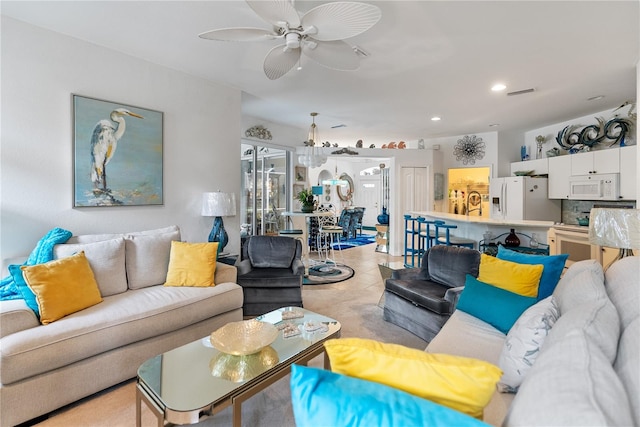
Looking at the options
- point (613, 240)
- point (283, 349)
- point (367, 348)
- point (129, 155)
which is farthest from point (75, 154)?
point (613, 240)

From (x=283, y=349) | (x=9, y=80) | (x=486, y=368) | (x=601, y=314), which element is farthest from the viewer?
(x=9, y=80)

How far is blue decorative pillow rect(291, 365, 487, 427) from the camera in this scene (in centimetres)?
67

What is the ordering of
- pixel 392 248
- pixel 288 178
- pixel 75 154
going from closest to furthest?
pixel 75 154
pixel 288 178
pixel 392 248

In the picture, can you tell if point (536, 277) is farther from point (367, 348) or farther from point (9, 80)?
point (9, 80)

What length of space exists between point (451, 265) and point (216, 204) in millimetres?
2615

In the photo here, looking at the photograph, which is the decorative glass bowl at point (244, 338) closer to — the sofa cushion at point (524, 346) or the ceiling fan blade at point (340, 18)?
the sofa cushion at point (524, 346)

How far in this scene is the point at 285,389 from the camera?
6.74 feet

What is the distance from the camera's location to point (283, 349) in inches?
72.6

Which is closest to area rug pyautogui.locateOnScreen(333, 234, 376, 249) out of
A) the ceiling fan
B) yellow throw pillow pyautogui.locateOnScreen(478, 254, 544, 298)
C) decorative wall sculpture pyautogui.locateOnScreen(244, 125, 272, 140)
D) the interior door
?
the interior door

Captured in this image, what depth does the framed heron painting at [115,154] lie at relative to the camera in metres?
2.77

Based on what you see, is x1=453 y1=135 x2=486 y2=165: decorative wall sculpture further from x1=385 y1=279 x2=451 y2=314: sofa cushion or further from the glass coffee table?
the glass coffee table

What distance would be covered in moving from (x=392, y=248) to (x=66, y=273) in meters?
5.88

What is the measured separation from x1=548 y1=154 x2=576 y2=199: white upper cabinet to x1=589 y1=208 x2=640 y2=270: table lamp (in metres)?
3.94

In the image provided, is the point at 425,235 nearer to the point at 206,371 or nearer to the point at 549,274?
the point at 549,274
